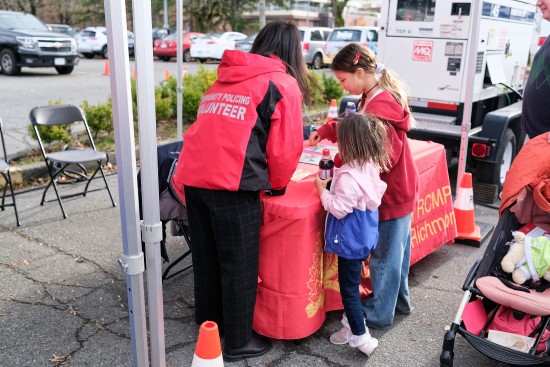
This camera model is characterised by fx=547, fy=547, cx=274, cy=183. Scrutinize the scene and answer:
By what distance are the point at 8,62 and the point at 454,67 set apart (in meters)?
12.8

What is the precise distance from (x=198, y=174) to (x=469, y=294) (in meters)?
1.57

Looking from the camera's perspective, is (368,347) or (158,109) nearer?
(368,347)

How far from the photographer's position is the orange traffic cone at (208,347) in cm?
224

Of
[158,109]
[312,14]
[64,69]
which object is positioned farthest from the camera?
[312,14]

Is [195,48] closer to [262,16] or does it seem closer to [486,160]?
[262,16]

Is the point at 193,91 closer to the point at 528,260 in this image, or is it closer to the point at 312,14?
→ the point at 528,260

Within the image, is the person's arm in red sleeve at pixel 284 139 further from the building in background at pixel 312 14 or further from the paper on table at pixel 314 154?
the building in background at pixel 312 14

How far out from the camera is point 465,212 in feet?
15.8

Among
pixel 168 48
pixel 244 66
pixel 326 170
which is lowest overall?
pixel 168 48

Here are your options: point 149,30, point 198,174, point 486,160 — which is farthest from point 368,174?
point 486,160

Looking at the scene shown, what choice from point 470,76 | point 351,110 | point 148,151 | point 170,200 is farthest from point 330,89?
point 148,151

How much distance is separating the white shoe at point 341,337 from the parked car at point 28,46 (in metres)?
13.9

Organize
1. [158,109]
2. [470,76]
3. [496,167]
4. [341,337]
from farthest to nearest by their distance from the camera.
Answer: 1. [158,109]
2. [496,167]
3. [470,76]
4. [341,337]

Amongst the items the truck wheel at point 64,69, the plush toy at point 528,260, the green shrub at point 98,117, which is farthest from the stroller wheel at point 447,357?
the truck wheel at point 64,69
